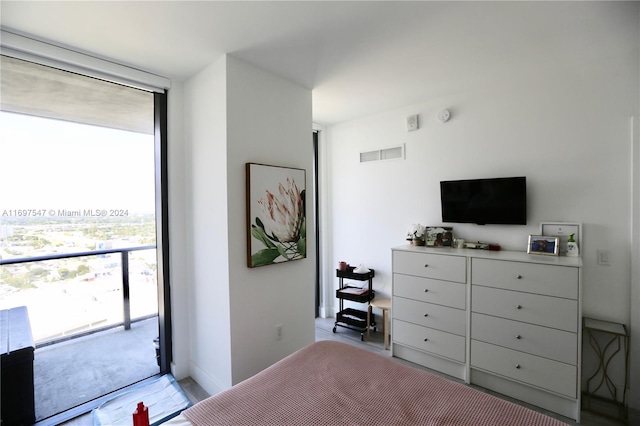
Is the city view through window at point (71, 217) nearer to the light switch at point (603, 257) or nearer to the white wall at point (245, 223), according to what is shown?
the white wall at point (245, 223)

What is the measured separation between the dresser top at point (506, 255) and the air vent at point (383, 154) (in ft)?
3.78

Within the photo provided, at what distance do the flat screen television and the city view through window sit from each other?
2.86 metres

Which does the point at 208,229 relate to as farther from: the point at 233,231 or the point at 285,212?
the point at 285,212

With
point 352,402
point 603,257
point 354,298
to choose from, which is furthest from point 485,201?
point 352,402

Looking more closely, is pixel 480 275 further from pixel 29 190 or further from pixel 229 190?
pixel 29 190

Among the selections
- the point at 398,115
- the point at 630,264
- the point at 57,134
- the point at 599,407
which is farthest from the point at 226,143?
the point at 599,407

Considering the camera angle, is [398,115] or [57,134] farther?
[398,115]

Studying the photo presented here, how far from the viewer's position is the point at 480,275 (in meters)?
2.30

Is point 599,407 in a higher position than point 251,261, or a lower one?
lower

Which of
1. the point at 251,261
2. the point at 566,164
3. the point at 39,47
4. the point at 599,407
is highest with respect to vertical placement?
the point at 39,47

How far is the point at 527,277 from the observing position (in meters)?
2.11

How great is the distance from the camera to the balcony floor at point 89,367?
7.14 ft

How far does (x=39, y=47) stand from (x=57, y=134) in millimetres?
730

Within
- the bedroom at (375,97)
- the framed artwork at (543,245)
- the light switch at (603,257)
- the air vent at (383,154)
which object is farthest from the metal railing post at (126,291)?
the light switch at (603,257)
